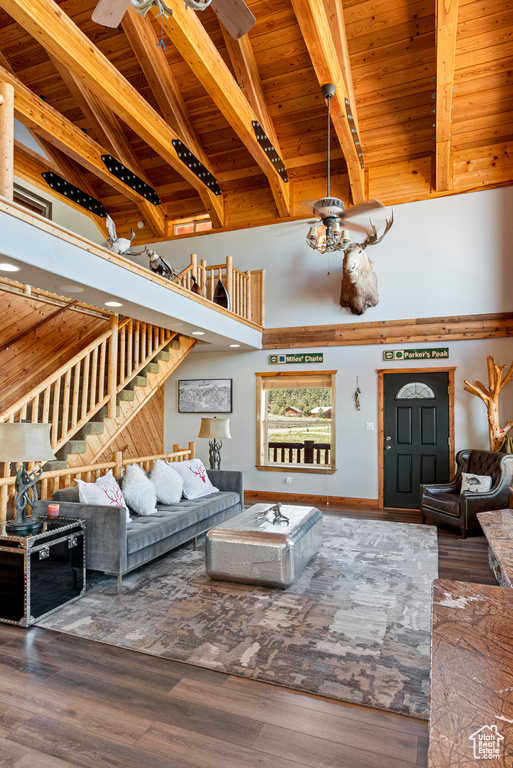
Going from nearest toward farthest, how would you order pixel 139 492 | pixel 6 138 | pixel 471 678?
pixel 471 678, pixel 6 138, pixel 139 492

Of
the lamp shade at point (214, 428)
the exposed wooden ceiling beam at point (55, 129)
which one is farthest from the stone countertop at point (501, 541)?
the exposed wooden ceiling beam at point (55, 129)

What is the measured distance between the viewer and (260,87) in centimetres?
746

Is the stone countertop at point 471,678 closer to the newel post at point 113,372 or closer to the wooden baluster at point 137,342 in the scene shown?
the newel post at point 113,372

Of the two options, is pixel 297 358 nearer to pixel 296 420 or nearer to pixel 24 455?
pixel 296 420

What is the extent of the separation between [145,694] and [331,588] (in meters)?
1.92

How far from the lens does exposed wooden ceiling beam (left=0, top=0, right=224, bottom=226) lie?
15.2 feet

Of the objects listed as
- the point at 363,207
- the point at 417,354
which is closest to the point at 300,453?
the point at 417,354

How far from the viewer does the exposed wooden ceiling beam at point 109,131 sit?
7461 millimetres

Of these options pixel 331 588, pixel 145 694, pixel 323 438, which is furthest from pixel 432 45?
pixel 145 694

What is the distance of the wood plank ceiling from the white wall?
1.55 ft

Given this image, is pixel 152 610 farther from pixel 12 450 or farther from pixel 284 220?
Result: pixel 284 220

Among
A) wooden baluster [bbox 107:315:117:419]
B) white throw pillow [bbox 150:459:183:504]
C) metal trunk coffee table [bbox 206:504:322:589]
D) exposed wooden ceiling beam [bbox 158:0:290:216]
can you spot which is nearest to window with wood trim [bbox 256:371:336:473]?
white throw pillow [bbox 150:459:183:504]

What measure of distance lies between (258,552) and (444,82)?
5959 mm

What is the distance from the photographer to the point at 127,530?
160 inches
